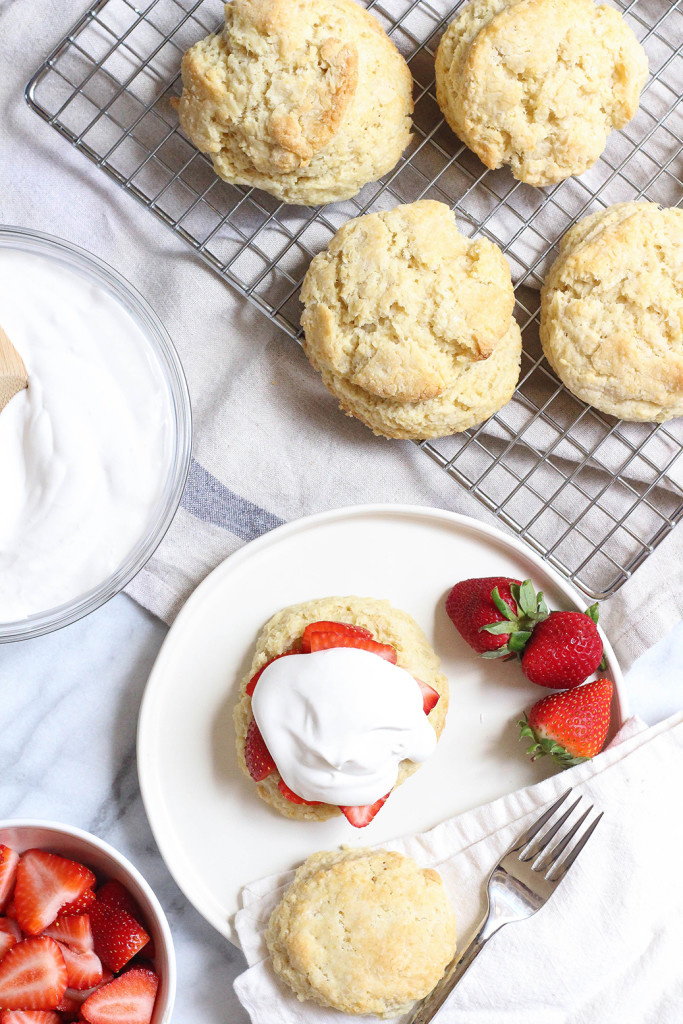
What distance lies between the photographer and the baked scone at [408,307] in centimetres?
194

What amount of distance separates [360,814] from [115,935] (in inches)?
25.7

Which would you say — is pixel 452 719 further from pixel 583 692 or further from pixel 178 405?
pixel 178 405

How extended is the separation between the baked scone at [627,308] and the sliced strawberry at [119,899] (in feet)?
5.42

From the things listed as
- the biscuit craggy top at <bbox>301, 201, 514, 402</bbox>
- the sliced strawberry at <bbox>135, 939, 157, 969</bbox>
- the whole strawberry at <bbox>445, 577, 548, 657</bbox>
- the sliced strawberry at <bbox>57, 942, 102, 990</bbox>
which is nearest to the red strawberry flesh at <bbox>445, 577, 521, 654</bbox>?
the whole strawberry at <bbox>445, 577, 548, 657</bbox>

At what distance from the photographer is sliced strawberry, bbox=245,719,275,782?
2.03 meters

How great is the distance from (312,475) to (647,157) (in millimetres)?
1159

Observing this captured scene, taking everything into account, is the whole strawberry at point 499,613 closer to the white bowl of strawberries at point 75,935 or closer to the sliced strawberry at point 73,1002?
the white bowl of strawberries at point 75,935

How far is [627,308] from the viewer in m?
2.02

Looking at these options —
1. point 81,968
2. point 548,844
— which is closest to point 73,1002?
point 81,968

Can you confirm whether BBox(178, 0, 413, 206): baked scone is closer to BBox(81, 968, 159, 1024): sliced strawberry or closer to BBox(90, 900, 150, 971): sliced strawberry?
BBox(90, 900, 150, 971): sliced strawberry

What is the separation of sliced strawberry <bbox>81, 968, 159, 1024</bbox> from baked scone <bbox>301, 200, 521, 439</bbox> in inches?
57.8

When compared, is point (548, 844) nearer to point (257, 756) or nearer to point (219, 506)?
point (257, 756)

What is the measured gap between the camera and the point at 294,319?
2.14 metres

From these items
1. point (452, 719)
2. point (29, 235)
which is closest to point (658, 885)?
point (452, 719)
